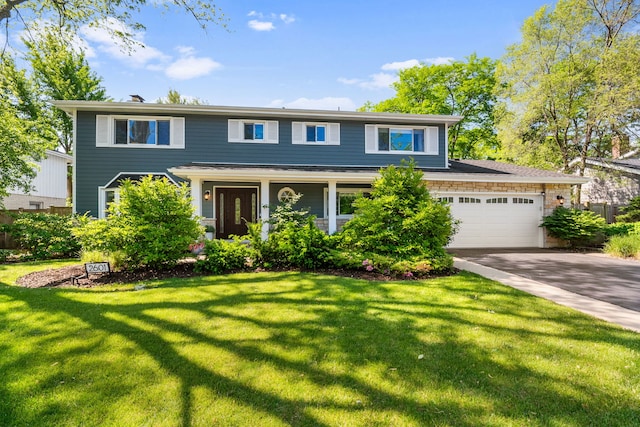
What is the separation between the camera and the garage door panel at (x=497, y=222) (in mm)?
11375

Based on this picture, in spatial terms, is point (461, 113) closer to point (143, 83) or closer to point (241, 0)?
point (241, 0)

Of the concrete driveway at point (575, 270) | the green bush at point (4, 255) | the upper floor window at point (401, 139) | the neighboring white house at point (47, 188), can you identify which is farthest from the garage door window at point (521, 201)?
the neighboring white house at point (47, 188)

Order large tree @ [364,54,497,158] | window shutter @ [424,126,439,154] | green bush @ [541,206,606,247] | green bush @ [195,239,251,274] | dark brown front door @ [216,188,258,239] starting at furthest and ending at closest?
large tree @ [364,54,497,158] → window shutter @ [424,126,439,154] → dark brown front door @ [216,188,258,239] → green bush @ [541,206,606,247] → green bush @ [195,239,251,274]

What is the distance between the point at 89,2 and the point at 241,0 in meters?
4.46

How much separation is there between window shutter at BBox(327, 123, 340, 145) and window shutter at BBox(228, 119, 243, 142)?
11.8ft

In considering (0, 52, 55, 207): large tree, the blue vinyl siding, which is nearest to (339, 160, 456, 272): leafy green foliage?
the blue vinyl siding

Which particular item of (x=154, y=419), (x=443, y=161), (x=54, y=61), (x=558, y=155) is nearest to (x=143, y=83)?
(x=54, y=61)

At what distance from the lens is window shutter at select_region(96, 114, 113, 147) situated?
11.7m

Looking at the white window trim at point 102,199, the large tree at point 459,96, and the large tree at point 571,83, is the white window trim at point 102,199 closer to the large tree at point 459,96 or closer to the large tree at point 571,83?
the large tree at point 571,83

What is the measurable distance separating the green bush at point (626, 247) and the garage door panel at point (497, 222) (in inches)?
86.6

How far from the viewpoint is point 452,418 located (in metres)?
2.22

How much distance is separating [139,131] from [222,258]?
817 centimetres

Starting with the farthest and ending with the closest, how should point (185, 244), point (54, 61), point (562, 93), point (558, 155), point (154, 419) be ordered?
point (558, 155)
point (562, 93)
point (54, 61)
point (185, 244)
point (154, 419)

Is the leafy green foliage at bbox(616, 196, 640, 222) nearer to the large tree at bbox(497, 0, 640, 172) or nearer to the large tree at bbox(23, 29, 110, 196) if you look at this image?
the large tree at bbox(497, 0, 640, 172)
